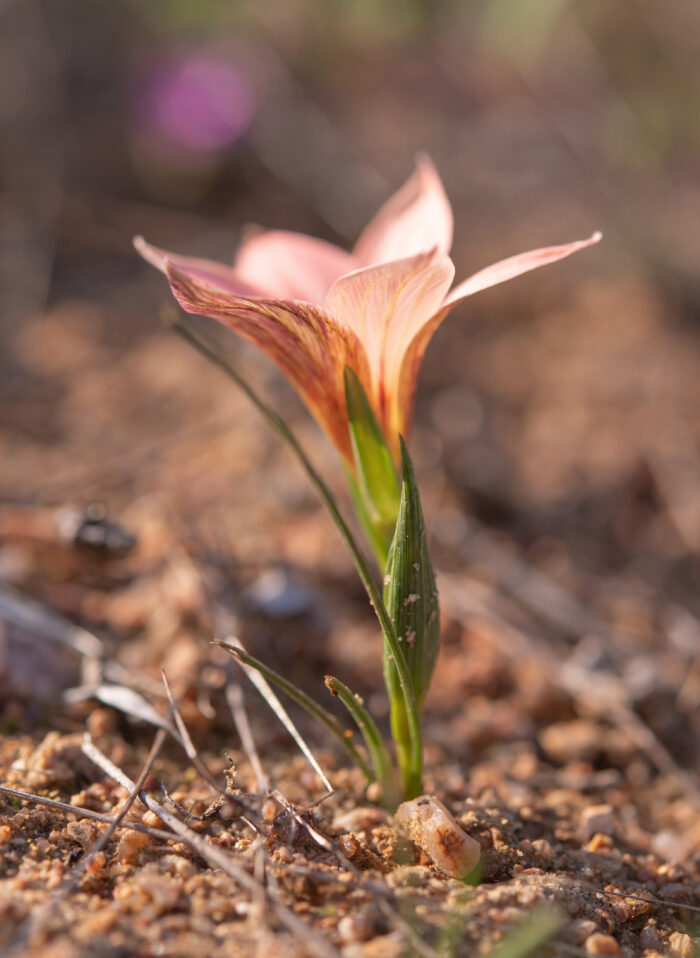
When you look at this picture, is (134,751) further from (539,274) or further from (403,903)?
(539,274)

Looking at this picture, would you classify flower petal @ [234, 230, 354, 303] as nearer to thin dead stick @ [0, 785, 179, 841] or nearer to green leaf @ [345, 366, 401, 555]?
green leaf @ [345, 366, 401, 555]

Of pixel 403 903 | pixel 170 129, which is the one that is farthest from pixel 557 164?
pixel 403 903

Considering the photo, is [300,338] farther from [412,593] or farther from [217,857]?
[217,857]

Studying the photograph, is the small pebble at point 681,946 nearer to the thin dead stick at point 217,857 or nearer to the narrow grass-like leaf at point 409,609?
the narrow grass-like leaf at point 409,609

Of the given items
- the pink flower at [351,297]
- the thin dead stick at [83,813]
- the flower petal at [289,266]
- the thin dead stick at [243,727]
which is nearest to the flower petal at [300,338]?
the pink flower at [351,297]

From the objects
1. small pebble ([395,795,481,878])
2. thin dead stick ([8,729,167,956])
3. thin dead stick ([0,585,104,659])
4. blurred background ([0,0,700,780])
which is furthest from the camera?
blurred background ([0,0,700,780])

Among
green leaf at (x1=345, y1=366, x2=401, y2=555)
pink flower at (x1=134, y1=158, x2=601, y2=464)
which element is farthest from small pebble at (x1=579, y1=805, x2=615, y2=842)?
pink flower at (x1=134, y1=158, x2=601, y2=464)
